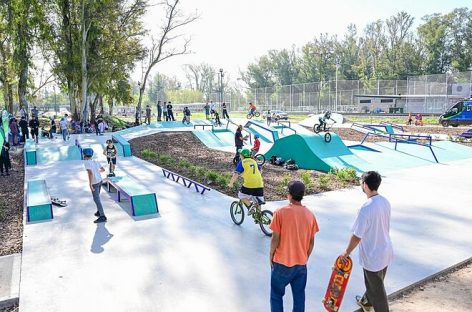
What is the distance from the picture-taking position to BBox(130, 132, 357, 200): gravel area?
1134 cm

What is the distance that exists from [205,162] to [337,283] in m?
12.2

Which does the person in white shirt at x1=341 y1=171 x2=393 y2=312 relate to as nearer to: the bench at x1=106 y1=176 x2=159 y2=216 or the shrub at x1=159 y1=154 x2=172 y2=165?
the bench at x1=106 y1=176 x2=159 y2=216

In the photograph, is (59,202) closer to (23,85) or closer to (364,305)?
(364,305)

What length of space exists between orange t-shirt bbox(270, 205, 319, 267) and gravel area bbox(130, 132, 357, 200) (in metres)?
6.34

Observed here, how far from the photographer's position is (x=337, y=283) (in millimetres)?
4125

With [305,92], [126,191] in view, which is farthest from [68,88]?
[305,92]

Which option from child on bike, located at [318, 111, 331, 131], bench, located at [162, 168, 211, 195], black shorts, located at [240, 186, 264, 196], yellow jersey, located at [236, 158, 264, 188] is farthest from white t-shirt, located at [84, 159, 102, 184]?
child on bike, located at [318, 111, 331, 131]

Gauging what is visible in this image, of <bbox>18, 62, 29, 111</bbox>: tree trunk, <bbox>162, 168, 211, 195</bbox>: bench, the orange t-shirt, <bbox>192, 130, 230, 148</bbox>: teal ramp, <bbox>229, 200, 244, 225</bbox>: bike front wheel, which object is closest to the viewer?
the orange t-shirt

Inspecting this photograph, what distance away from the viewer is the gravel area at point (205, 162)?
11336mm

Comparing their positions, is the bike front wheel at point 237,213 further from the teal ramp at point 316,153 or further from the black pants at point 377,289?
the teal ramp at point 316,153

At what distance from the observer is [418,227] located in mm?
7789

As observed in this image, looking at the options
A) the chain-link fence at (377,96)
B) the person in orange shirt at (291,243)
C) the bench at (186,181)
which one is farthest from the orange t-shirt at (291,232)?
the chain-link fence at (377,96)

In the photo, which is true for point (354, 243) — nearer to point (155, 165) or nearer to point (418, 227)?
point (418, 227)

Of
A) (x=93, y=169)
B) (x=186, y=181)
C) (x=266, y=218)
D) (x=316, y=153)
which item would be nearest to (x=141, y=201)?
Result: (x=93, y=169)
